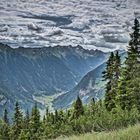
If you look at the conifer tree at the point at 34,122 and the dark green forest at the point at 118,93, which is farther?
the conifer tree at the point at 34,122

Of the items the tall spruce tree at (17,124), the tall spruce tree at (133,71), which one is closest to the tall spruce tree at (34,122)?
the tall spruce tree at (17,124)

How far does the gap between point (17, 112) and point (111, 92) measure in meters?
45.0

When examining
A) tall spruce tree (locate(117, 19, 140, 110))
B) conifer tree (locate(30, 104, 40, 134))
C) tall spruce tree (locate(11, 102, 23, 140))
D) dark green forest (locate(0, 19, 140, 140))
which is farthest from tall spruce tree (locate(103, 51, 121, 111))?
tall spruce tree (locate(11, 102, 23, 140))

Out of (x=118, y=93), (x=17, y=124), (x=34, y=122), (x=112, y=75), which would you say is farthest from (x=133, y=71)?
(x=17, y=124)

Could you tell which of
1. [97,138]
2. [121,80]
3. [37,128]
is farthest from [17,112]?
[97,138]

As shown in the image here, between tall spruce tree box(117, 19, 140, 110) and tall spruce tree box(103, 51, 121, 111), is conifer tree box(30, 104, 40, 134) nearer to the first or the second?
tall spruce tree box(103, 51, 121, 111)

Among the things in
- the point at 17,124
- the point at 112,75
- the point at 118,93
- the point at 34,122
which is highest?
the point at 112,75

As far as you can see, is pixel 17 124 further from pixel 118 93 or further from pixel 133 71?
pixel 133 71

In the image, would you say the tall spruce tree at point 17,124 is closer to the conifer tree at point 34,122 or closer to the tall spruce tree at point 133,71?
the conifer tree at point 34,122

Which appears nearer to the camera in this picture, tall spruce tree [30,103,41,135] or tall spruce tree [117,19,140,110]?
tall spruce tree [117,19,140,110]

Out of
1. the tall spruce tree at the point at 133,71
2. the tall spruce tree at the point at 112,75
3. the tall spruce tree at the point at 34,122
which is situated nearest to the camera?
the tall spruce tree at the point at 133,71

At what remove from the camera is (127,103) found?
4322 centimetres

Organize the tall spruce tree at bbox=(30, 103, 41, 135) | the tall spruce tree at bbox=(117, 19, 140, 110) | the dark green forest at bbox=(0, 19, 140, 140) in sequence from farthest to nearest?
1. the tall spruce tree at bbox=(30, 103, 41, 135)
2. the tall spruce tree at bbox=(117, 19, 140, 110)
3. the dark green forest at bbox=(0, 19, 140, 140)

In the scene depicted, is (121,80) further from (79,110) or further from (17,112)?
(17,112)
